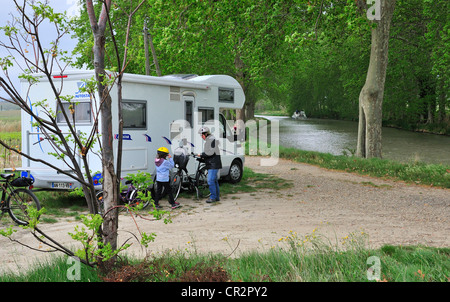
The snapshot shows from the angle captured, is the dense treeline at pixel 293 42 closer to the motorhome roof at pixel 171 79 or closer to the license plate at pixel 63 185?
the motorhome roof at pixel 171 79

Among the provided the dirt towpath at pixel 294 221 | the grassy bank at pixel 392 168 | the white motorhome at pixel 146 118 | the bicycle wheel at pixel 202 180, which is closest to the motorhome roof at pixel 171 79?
the white motorhome at pixel 146 118

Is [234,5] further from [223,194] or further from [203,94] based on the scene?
[223,194]

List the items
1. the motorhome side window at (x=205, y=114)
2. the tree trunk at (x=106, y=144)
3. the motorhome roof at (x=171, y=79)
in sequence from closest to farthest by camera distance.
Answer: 1. the tree trunk at (x=106, y=144)
2. the motorhome roof at (x=171, y=79)
3. the motorhome side window at (x=205, y=114)

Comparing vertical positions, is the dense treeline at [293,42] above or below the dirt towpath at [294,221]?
above

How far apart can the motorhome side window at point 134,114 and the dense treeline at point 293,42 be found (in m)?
1.64

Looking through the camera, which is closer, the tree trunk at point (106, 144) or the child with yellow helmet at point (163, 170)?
the tree trunk at point (106, 144)

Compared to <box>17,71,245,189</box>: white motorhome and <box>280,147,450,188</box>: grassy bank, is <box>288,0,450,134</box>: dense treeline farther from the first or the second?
<box>280,147,450,188</box>: grassy bank

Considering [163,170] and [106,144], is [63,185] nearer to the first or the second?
[163,170]

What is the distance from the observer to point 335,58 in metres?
35.8

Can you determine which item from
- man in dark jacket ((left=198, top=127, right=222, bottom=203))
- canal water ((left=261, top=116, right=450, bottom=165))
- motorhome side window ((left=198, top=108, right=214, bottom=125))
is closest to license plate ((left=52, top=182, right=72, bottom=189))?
man in dark jacket ((left=198, top=127, right=222, bottom=203))

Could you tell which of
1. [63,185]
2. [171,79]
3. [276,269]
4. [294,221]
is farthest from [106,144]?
[171,79]

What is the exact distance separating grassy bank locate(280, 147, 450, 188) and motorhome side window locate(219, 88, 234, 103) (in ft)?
19.1

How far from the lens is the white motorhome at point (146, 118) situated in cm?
971
